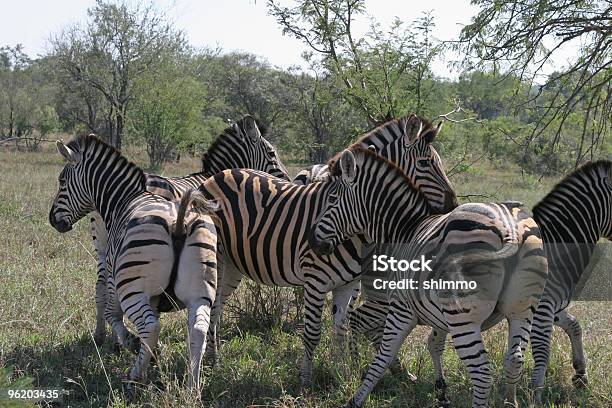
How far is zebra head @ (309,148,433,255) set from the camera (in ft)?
15.0

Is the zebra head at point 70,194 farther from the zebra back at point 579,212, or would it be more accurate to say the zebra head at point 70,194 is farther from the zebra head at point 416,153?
the zebra back at point 579,212

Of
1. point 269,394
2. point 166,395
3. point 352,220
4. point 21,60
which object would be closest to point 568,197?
point 352,220

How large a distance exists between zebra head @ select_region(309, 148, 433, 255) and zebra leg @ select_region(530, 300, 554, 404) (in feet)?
3.74

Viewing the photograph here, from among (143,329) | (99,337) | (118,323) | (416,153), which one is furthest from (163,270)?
(416,153)

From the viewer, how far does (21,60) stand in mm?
58719

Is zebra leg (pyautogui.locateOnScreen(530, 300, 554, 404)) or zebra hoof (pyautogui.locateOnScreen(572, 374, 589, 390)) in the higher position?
zebra leg (pyautogui.locateOnScreen(530, 300, 554, 404))

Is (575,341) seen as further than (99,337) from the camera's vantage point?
No

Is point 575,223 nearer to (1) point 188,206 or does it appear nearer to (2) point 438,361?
(2) point 438,361

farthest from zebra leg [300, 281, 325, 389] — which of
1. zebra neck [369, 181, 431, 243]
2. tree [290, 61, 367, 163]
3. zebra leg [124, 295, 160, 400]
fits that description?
tree [290, 61, 367, 163]

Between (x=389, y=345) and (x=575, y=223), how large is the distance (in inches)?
74.1

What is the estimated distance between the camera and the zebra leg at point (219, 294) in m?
5.23

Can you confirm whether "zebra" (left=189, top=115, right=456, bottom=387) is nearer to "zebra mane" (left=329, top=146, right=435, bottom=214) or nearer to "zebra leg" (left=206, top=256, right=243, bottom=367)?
"zebra leg" (left=206, top=256, right=243, bottom=367)

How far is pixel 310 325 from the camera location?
481cm

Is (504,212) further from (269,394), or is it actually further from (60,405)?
(60,405)
